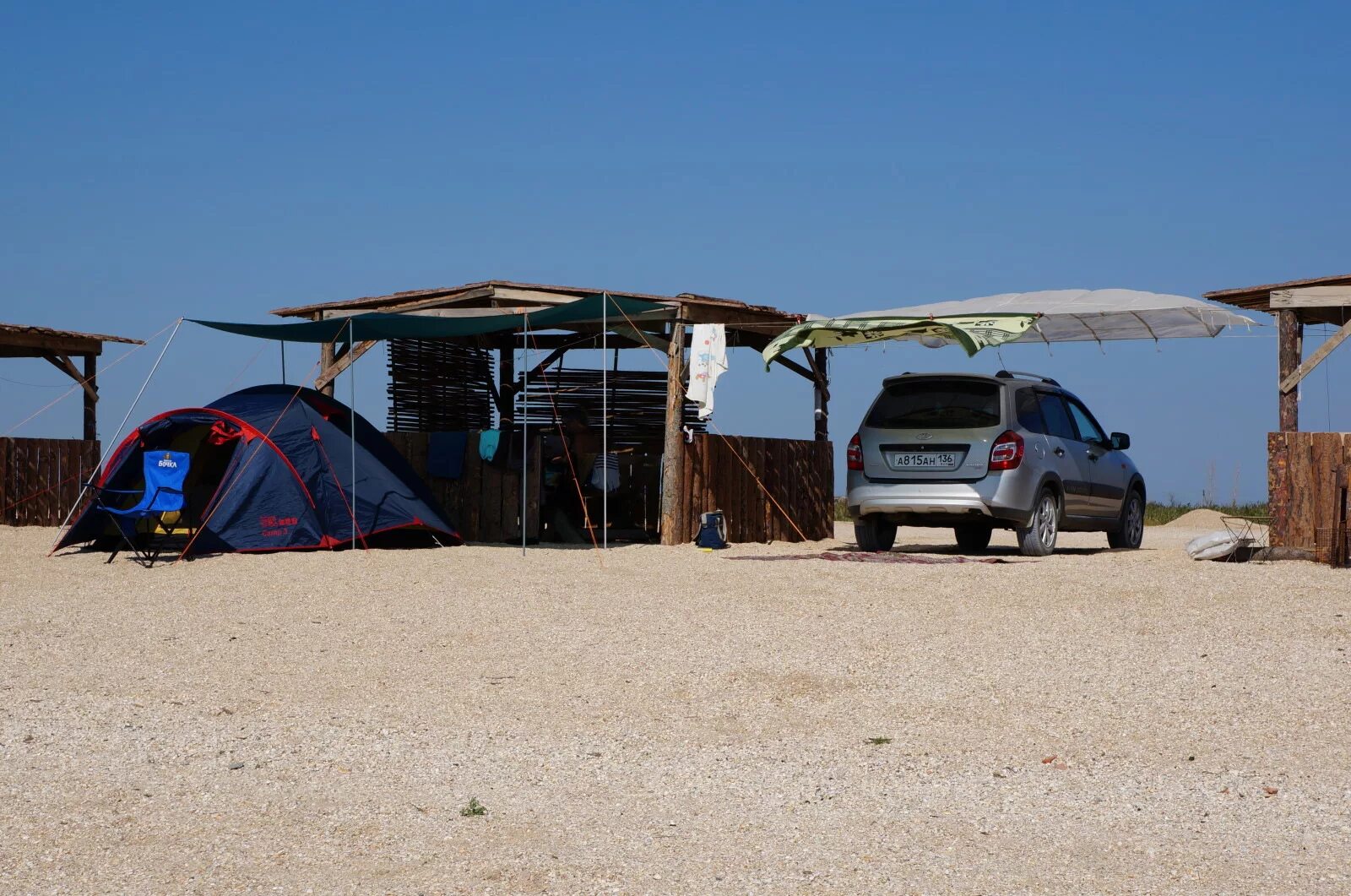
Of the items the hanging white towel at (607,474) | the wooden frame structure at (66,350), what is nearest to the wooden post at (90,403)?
the wooden frame structure at (66,350)

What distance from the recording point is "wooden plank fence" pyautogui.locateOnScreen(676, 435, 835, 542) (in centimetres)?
1547

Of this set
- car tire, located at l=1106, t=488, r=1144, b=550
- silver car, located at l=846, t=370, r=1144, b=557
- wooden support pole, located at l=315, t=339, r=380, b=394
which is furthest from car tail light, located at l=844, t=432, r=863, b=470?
wooden support pole, located at l=315, t=339, r=380, b=394

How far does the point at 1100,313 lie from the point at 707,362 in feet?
13.9

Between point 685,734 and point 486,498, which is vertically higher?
point 486,498

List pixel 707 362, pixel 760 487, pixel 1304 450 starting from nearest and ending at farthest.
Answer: pixel 1304 450 → pixel 707 362 → pixel 760 487

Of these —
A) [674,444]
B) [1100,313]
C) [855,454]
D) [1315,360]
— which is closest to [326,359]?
[674,444]

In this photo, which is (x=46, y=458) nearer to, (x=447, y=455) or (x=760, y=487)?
(x=447, y=455)

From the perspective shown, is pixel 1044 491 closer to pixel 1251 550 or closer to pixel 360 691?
pixel 1251 550

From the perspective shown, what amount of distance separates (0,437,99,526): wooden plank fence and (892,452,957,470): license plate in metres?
12.1

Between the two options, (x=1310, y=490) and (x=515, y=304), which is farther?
(x=515, y=304)

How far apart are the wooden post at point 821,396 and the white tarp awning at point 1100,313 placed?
2075 mm

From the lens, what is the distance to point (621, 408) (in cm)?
1789

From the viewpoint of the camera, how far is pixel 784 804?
4.91 m

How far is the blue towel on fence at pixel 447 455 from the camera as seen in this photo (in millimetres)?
16297
